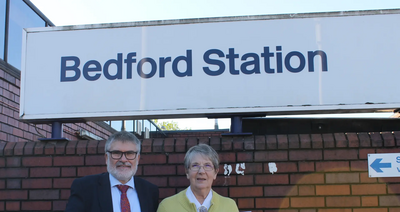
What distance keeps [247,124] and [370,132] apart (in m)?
1.23

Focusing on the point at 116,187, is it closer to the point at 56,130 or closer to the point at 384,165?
the point at 56,130

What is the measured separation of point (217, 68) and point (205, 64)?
0.42 ft

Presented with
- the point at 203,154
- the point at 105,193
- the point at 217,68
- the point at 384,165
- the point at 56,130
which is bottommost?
the point at 105,193

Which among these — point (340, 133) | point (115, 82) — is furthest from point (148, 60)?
point (340, 133)

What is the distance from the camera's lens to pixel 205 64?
4.18 metres

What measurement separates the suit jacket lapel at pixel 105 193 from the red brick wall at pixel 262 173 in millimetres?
866

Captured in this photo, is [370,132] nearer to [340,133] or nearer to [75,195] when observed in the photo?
[340,133]

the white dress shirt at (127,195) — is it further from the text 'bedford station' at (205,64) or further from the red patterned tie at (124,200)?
the text 'bedford station' at (205,64)

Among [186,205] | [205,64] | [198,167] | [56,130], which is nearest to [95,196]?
[186,205]

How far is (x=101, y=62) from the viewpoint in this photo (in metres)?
4.28

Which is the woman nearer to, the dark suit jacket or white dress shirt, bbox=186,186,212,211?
white dress shirt, bbox=186,186,212,211

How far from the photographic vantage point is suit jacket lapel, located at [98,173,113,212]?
299cm

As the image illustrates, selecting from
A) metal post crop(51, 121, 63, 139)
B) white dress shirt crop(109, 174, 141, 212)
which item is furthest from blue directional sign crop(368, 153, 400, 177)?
metal post crop(51, 121, 63, 139)

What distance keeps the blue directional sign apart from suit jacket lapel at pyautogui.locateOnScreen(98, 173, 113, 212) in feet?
7.77
